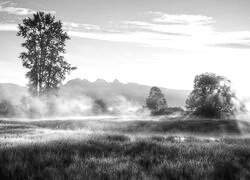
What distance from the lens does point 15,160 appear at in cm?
599

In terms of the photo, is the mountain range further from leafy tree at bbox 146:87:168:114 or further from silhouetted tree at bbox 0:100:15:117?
silhouetted tree at bbox 0:100:15:117

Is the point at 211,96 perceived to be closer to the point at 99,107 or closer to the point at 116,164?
the point at 116,164

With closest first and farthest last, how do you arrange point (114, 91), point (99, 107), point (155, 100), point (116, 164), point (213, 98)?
point (116, 164) < point (213, 98) < point (99, 107) < point (155, 100) < point (114, 91)

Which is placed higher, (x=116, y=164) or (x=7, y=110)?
(x=116, y=164)

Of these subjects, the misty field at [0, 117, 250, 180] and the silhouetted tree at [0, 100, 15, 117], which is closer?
the misty field at [0, 117, 250, 180]

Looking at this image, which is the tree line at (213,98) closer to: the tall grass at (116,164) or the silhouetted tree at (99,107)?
the tall grass at (116,164)

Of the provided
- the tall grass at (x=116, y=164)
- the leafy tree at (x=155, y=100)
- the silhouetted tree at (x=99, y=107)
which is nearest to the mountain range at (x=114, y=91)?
the leafy tree at (x=155, y=100)

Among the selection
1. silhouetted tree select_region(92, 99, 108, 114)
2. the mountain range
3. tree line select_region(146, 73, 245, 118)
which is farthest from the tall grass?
the mountain range

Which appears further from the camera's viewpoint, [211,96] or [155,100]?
[155,100]

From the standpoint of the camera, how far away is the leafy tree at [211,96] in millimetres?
22406

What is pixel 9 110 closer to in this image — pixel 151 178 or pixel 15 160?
pixel 15 160

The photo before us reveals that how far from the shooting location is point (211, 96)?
76.3ft

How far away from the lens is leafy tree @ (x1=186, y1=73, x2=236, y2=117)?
73.5ft

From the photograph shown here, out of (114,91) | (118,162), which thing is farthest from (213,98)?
(114,91)
